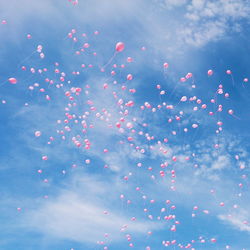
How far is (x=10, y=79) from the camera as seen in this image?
81.1ft

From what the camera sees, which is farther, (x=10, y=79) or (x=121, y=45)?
(x=10, y=79)

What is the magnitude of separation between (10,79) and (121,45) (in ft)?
17.8

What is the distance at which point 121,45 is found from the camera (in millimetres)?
22828
